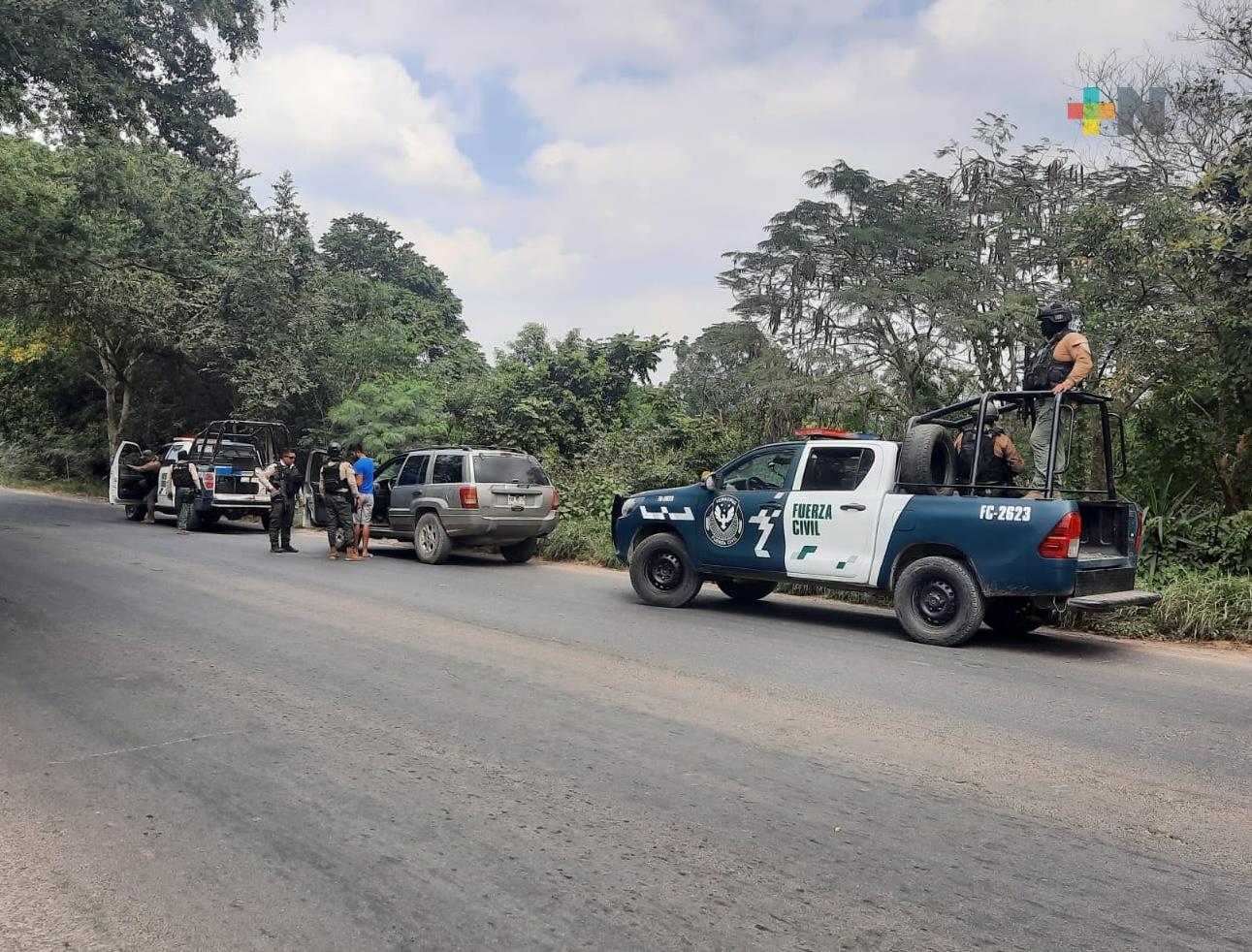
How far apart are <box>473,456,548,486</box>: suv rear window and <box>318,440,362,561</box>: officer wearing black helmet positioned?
2083 mm

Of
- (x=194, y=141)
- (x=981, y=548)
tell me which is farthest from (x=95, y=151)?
(x=981, y=548)

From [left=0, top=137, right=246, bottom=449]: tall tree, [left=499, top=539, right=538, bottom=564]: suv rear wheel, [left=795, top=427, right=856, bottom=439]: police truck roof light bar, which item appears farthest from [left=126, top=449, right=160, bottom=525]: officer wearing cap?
[left=795, top=427, right=856, bottom=439]: police truck roof light bar

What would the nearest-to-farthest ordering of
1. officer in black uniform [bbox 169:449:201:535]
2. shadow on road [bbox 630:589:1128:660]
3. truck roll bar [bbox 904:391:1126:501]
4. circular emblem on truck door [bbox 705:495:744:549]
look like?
truck roll bar [bbox 904:391:1126:501] < shadow on road [bbox 630:589:1128:660] < circular emblem on truck door [bbox 705:495:744:549] < officer in black uniform [bbox 169:449:201:535]

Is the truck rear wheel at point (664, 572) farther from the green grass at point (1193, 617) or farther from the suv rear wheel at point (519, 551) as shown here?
the suv rear wheel at point (519, 551)

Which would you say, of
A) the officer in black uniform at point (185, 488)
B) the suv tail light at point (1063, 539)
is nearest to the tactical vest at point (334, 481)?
the officer in black uniform at point (185, 488)

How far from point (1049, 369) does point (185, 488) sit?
16.5 m

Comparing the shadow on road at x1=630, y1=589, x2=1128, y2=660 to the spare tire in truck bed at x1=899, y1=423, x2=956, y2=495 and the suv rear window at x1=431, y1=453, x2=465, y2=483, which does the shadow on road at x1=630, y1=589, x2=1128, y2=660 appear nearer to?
the spare tire in truck bed at x1=899, y1=423, x2=956, y2=495

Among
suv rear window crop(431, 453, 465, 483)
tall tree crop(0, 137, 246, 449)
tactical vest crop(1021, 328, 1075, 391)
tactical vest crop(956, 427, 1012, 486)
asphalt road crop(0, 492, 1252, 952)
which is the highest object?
tall tree crop(0, 137, 246, 449)

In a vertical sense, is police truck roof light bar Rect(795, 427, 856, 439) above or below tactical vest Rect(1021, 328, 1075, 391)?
below

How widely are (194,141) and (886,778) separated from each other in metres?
16.7

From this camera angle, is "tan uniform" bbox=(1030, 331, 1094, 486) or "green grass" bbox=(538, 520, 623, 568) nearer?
"tan uniform" bbox=(1030, 331, 1094, 486)

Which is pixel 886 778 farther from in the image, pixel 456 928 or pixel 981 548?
pixel 981 548

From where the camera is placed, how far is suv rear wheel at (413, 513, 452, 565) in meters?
14.4

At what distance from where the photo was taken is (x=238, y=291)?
25359mm
